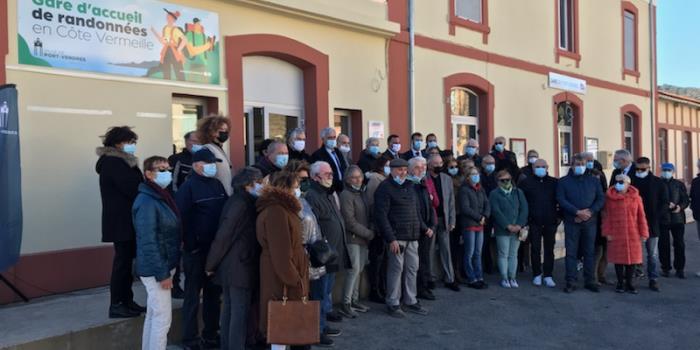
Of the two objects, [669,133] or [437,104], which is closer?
[437,104]

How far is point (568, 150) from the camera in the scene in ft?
53.1

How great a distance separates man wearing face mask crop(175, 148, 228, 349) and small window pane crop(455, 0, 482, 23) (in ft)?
27.9

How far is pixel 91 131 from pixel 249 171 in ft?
9.19

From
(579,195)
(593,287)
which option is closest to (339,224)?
(579,195)

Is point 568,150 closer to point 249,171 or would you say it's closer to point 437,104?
point 437,104

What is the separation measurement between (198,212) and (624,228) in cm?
585

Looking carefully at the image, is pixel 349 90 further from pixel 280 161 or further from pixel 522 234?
pixel 280 161

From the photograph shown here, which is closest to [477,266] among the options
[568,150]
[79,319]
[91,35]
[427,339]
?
[427,339]

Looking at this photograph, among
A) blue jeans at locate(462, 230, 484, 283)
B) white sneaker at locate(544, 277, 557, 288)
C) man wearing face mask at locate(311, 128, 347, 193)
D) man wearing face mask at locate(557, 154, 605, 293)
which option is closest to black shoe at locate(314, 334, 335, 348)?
man wearing face mask at locate(311, 128, 347, 193)

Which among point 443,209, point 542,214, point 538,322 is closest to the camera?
point 538,322

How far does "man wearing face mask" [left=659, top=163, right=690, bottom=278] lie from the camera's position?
9.35 m

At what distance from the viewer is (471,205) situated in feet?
27.5

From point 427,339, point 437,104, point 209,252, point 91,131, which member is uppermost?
point 437,104

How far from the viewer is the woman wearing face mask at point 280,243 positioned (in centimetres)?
480
